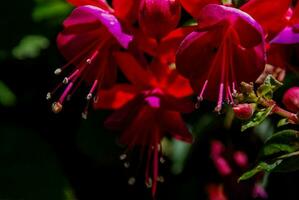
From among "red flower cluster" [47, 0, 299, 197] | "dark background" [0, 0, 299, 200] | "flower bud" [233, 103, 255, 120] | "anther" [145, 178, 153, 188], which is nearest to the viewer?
"flower bud" [233, 103, 255, 120]

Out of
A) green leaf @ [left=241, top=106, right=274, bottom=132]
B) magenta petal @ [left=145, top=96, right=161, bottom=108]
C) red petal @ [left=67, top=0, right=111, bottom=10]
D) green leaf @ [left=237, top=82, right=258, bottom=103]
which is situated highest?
red petal @ [left=67, top=0, right=111, bottom=10]

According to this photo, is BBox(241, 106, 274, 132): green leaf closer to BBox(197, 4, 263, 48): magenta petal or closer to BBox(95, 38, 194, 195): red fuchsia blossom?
BBox(197, 4, 263, 48): magenta petal

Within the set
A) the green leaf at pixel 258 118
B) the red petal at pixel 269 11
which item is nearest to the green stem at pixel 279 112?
the green leaf at pixel 258 118

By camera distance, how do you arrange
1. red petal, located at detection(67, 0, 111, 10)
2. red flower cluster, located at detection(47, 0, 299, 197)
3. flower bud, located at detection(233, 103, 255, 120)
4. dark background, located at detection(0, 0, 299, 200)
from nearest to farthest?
flower bud, located at detection(233, 103, 255, 120) < red flower cluster, located at detection(47, 0, 299, 197) < red petal, located at detection(67, 0, 111, 10) < dark background, located at detection(0, 0, 299, 200)

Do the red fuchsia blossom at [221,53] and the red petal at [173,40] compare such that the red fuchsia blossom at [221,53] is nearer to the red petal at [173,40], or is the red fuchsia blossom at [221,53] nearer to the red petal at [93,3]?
the red petal at [173,40]

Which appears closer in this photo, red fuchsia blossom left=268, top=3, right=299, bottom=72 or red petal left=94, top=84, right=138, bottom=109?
red fuchsia blossom left=268, top=3, right=299, bottom=72

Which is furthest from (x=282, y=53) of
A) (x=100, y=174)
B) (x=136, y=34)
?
(x=100, y=174)

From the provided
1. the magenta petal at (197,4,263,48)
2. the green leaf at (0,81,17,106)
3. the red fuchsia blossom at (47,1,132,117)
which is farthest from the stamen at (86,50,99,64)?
the green leaf at (0,81,17,106)
